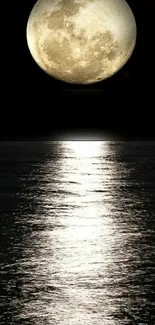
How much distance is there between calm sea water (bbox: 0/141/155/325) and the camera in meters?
7.77

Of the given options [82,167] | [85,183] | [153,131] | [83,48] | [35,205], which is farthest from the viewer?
[83,48]

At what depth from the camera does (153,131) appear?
31375 mm

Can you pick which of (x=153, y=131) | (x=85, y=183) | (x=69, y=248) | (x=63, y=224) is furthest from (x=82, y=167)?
(x=153, y=131)

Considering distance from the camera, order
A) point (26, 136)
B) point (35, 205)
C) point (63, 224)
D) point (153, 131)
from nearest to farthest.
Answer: point (63, 224) < point (35, 205) < point (26, 136) < point (153, 131)

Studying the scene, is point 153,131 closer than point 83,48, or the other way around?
point 153,131

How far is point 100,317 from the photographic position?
7477 mm

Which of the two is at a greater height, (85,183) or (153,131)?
(153,131)

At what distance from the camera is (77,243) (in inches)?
411

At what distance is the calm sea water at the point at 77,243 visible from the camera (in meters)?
7.77

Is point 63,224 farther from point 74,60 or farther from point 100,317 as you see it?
point 74,60

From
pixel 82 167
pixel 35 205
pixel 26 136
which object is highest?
pixel 26 136

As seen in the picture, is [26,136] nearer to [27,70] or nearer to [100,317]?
[27,70]

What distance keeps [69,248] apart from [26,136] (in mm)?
18624

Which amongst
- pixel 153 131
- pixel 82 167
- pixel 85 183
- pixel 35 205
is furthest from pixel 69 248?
pixel 153 131
